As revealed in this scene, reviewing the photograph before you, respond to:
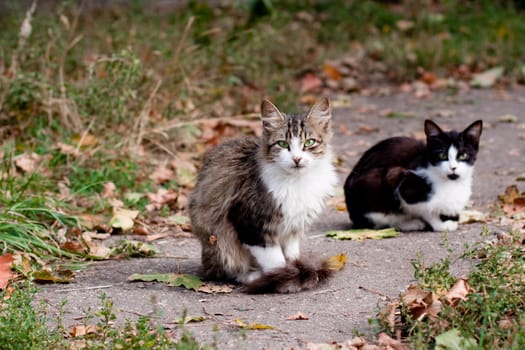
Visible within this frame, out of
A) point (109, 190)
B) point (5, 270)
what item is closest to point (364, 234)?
point (109, 190)

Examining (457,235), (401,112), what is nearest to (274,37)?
(401,112)

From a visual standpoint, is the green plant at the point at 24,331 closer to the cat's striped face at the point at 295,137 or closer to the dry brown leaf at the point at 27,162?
the cat's striped face at the point at 295,137

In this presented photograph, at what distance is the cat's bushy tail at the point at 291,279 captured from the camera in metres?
4.77

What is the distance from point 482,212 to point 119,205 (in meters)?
2.70

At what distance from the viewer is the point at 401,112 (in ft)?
33.7

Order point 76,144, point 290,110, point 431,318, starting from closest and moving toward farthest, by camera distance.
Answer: point 431,318
point 76,144
point 290,110

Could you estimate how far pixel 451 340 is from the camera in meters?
3.59

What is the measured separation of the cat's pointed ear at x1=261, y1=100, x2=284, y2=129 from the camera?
16.3 feet

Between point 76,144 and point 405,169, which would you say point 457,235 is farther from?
point 76,144

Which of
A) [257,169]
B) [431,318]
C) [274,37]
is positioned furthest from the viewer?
[274,37]

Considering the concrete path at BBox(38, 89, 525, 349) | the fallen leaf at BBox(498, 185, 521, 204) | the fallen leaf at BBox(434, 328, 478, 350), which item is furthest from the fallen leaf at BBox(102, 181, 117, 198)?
the fallen leaf at BBox(434, 328, 478, 350)

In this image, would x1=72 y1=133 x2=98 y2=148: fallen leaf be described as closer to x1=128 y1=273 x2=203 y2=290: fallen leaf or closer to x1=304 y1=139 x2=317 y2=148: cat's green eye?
x1=128 y1=273 x2=203 y2=290: fallen leaf

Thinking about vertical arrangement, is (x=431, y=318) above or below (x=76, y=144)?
below

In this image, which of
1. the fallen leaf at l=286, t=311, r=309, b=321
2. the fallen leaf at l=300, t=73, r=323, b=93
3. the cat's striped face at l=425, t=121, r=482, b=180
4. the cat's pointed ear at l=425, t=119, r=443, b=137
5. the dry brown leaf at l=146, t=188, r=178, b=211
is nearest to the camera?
the fallen leaf at l=286, t=311, r=309, b=321
